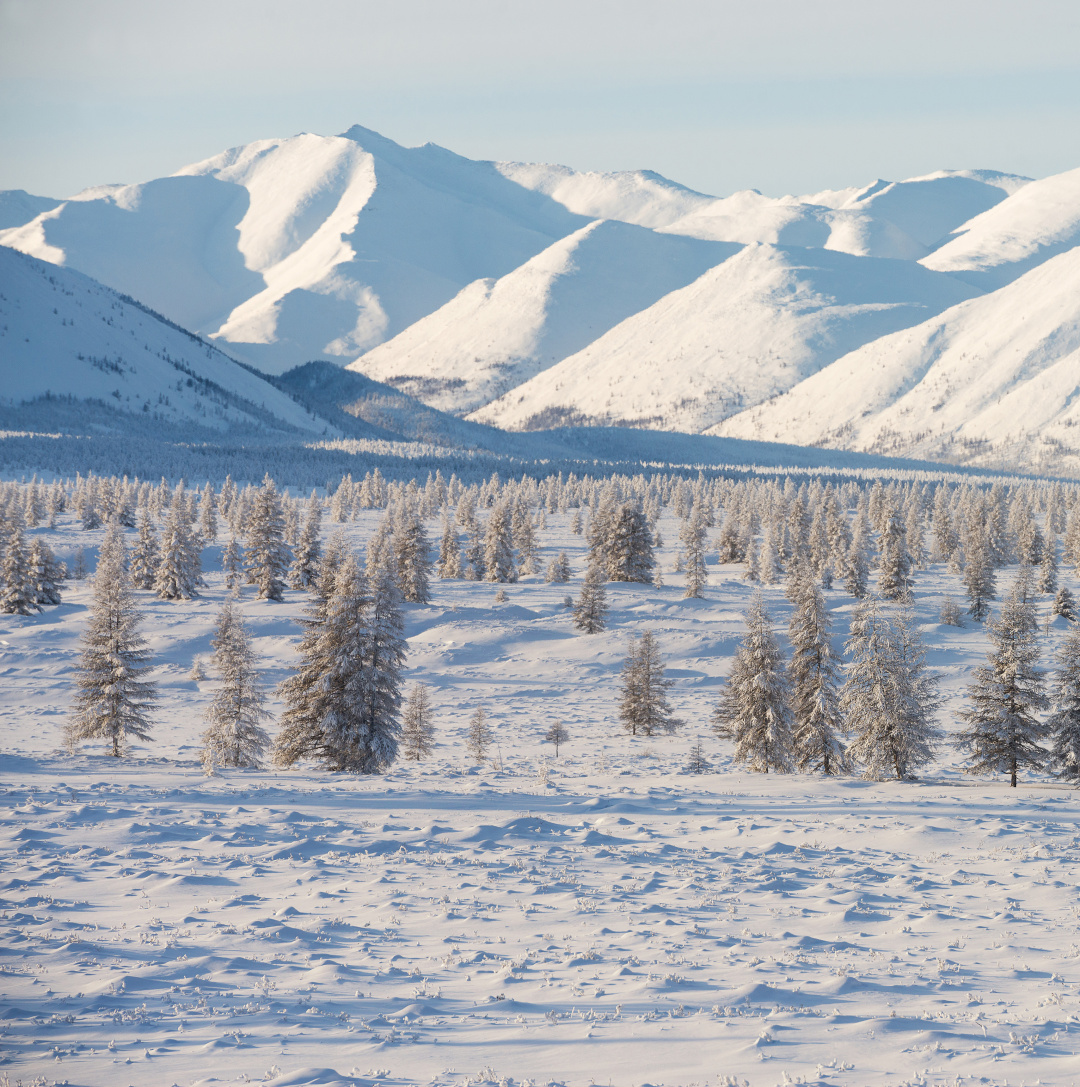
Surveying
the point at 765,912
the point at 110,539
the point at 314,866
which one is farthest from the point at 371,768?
the point at 110,539

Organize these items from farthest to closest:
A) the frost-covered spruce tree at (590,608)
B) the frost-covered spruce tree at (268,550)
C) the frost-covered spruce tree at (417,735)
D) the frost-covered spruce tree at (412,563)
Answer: the frost-covered spruce tree at (412,563), the frost-covered spruce tree at (268,550), the frost-covered spruce tree at (590,608), the frost-covered spruce tree at (417,735)

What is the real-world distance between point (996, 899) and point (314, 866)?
11.2 metres

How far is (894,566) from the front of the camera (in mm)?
89625

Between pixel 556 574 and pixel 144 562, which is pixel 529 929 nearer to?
pixel 144 562

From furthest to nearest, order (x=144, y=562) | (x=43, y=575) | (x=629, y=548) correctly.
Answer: (x=629, y=548), (x=144, y=562), (x=43, y=575)

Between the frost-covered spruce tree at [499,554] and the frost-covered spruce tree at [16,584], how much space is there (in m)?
37.4

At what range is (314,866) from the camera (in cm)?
1809

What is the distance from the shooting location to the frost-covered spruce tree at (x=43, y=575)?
75.6m

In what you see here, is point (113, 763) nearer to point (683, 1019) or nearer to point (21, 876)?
point (21, 876)

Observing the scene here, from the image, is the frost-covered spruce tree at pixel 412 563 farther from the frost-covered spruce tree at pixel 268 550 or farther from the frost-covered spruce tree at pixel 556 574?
the frost-covered spruce tree at pixel 556 574

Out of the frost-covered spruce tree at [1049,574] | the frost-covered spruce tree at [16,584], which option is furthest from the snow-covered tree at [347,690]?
the frost-covered spruce tree at [1049,574]

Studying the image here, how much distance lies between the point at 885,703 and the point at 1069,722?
783 cm

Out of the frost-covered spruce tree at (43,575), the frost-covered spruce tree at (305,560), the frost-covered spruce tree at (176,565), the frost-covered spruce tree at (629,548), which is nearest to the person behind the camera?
the frost-covered spruce tree at (43,575)

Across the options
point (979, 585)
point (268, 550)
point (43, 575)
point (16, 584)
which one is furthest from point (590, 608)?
point (16, 584)
